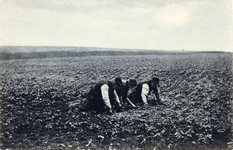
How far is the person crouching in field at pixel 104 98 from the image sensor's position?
4.23 metres

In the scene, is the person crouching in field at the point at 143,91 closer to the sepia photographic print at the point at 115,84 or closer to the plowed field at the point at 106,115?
the sepia photographic print at the point at 115,84

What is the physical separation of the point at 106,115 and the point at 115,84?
2.60ft

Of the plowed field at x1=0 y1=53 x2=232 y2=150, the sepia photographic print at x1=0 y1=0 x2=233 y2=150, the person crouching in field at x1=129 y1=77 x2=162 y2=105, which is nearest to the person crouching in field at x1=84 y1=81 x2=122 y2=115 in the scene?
the sepia photographic print at x1=0 y1=0 x2=233 y2=150

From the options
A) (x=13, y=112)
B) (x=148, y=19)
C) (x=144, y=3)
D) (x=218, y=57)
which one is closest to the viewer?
(x=13, y=112)

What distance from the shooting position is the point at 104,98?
4215 millimetres

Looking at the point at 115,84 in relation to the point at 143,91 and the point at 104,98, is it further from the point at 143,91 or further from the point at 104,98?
the point at 143,91

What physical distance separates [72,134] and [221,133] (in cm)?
344

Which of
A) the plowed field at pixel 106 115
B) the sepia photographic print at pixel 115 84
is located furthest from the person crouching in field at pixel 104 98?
the plowed field at pixel 106 115

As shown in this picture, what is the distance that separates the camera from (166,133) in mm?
4023

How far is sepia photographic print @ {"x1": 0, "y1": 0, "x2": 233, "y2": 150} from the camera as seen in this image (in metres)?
3.95

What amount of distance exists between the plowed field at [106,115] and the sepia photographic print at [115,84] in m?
0.02

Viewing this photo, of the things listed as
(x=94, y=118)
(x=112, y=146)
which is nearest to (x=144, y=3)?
(x=94, y=118)

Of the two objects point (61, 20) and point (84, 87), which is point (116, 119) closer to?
point (84, 87)

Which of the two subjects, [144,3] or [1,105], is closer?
[1,105]
